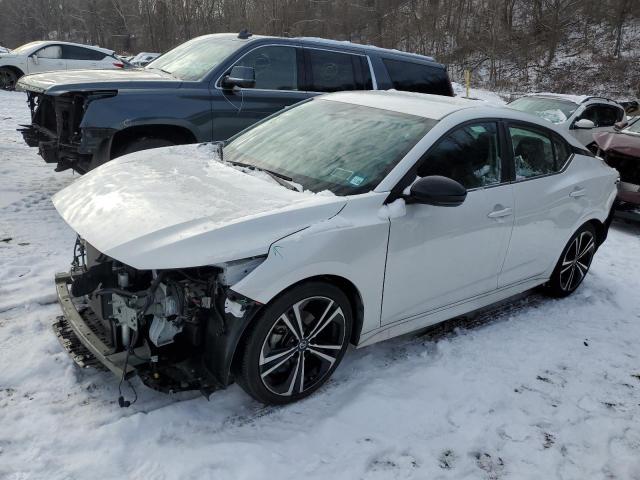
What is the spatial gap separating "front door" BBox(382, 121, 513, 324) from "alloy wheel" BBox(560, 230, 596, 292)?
1.18 m

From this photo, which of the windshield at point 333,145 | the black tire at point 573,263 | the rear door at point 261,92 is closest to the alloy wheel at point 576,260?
the black tire at point 573,263

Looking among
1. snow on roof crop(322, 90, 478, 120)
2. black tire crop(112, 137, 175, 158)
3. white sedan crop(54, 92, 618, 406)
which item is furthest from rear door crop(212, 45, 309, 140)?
snow on roof crop(322, 90, 478, 120)

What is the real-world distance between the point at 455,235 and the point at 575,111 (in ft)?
27.9

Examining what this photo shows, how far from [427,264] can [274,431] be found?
4.63ft

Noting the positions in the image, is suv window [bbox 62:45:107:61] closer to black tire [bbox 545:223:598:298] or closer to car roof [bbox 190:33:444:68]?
car roof [bbox 190:33:444:68]

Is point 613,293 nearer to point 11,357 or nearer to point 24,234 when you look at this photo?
point 11,357

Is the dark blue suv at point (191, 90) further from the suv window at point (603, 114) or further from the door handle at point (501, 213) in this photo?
the suv window at point (603, 114)

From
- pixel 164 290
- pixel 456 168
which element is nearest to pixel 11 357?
pixel 164 290

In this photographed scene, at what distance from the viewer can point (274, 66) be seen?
669cm

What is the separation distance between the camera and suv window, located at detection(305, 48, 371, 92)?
6934 mm

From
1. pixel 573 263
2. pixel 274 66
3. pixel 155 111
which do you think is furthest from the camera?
pixel 274 66

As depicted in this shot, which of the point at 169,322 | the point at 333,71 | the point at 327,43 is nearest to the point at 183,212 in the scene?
the point at 169,322

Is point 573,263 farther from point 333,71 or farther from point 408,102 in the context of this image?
point 333,71

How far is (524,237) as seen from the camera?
4.31m
